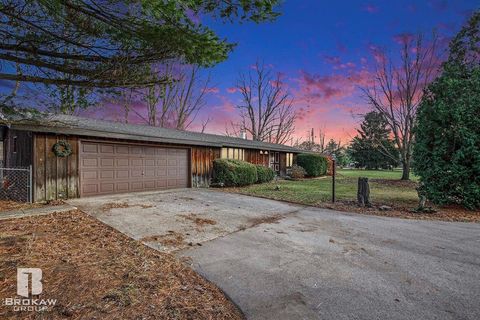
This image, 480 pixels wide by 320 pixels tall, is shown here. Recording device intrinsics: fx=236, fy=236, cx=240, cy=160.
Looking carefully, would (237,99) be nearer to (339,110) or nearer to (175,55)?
(339,110)

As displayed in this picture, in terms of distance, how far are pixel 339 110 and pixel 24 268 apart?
2326cm

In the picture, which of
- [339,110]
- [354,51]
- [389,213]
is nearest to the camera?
[389,213]

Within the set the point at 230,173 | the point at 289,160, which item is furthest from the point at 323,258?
the point at 289,160

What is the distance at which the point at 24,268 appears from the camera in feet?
10.0

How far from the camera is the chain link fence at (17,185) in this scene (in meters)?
7.64

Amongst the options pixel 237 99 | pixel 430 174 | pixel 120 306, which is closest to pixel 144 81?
pixel 120 306

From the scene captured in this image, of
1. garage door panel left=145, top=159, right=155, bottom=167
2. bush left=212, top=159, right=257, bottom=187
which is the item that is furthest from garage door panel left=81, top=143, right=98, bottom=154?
bush left=212, top=159, right=257, bottom=187

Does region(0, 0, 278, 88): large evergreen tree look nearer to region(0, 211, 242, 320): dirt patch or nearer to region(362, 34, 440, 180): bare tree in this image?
region(0, 211, 242, 320): dirt patch

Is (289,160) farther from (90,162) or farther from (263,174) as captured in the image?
(90,162)

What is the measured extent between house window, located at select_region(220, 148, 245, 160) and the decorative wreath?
8.00 meters

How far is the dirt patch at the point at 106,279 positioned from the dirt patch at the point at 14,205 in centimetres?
271

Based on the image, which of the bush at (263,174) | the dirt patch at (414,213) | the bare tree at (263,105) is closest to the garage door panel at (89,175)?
the dirt patch at (414,213)

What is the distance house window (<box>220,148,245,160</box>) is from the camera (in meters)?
15.1

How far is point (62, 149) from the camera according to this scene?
27.2 feet
